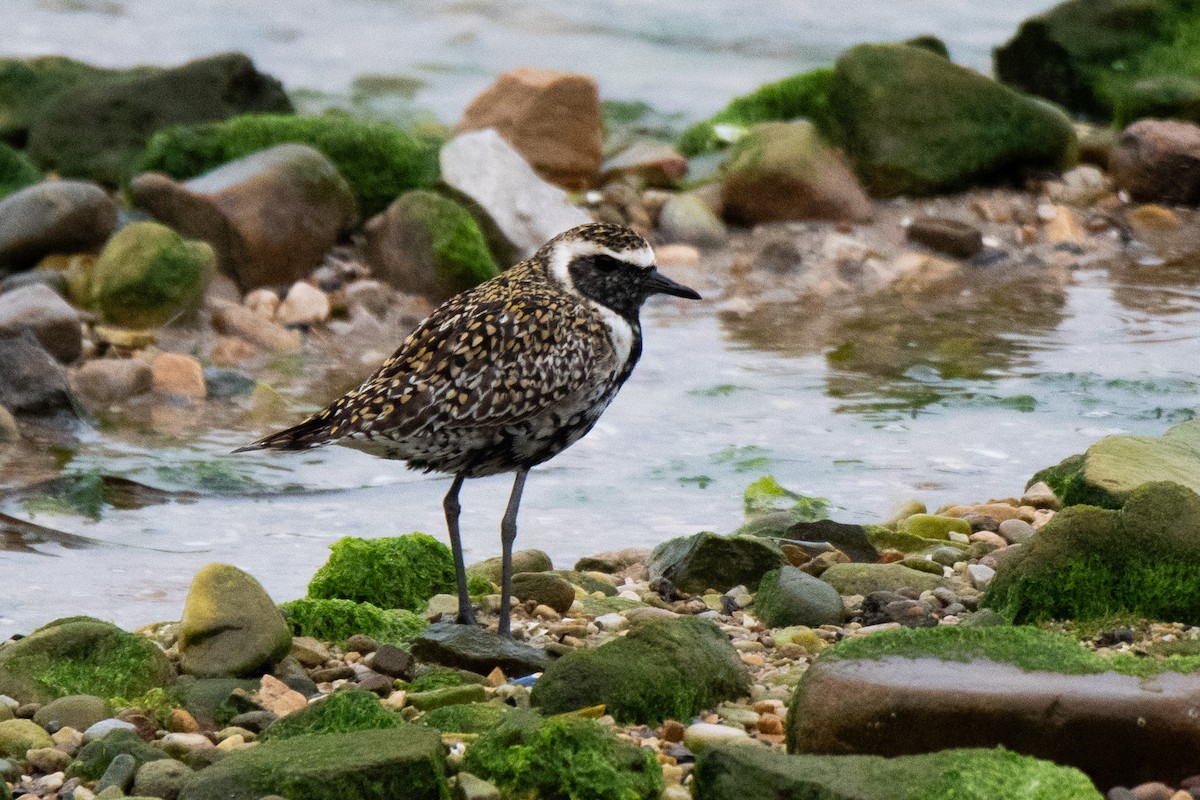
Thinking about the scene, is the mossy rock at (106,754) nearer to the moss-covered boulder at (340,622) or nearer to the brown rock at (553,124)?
the moss-covered boulder at (340,622)

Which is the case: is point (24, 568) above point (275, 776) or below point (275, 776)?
below

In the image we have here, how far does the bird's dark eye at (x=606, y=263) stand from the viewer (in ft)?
22.3

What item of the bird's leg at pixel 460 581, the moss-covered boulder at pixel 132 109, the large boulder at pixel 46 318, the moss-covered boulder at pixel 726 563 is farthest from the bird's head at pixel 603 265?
the moss-covered boulder at pixel 132 109

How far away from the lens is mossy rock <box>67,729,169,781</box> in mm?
5059

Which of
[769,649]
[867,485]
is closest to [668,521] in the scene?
[867,485]

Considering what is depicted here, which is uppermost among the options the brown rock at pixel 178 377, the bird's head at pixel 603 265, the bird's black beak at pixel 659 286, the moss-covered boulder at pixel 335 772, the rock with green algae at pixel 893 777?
the bird's head at pixel 603 265

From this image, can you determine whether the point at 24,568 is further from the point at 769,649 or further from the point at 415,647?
the point at 769,649

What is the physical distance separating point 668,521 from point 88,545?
3.00 meters

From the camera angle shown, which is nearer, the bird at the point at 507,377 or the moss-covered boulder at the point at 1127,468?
the bird at the point at 507,377

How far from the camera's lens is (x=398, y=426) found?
633cm

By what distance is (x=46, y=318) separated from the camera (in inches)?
454

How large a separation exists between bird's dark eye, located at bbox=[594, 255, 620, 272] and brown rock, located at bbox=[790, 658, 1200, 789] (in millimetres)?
2394

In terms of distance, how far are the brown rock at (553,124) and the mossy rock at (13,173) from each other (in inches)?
162

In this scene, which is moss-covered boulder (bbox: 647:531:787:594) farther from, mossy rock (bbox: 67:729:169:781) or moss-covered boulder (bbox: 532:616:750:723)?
mossy rock (bbox: 67:729:169:781)
